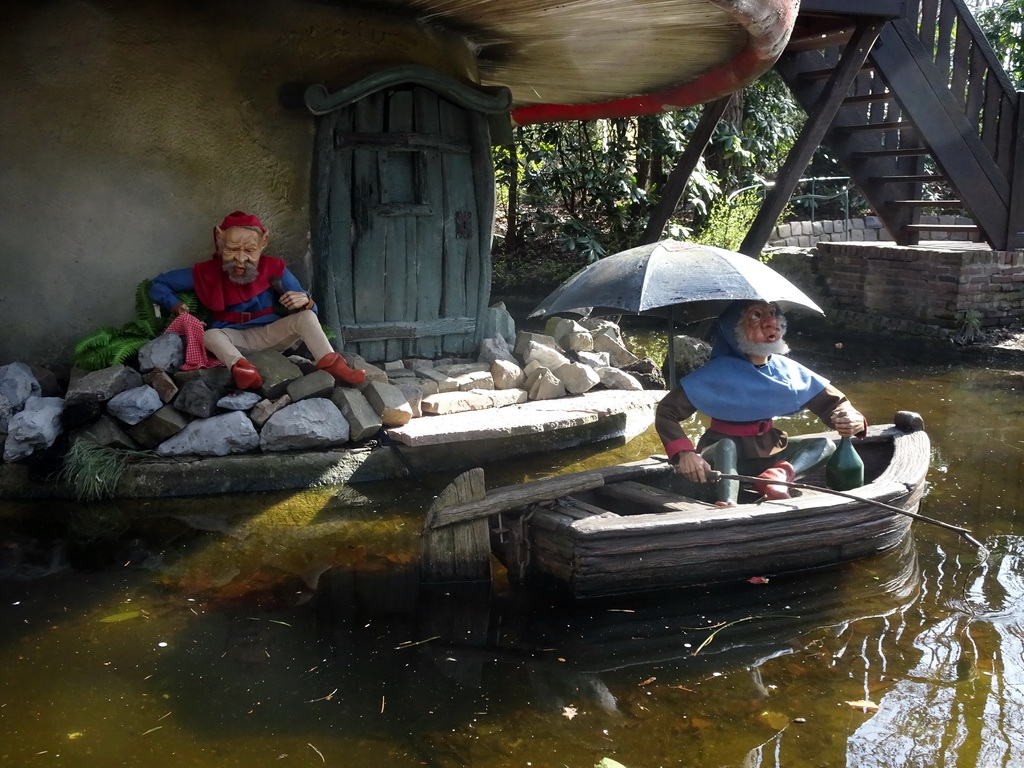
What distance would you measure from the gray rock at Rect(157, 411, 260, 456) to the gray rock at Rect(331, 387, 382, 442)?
0.56 m

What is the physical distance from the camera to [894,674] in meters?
3.38

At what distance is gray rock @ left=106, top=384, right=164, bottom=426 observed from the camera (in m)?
5.43

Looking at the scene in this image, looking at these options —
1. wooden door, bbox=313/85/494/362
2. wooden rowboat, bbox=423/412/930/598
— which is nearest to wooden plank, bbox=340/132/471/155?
wooden door, bbox=313/85/494/362

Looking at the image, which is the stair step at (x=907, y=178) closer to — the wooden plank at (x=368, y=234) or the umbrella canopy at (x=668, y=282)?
the wooden plank at (x=368, y=234)

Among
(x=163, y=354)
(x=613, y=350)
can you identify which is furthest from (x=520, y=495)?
(x=613, y=350)

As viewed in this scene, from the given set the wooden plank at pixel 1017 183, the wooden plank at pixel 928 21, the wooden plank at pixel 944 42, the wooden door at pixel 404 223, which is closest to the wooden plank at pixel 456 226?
the wooden door at pixel 404 223

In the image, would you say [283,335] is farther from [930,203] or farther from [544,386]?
[930,203]

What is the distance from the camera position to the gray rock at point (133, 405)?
5.43 m

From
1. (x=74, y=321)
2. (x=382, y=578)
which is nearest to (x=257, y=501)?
(x=382, y=578)

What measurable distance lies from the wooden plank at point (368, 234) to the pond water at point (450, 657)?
7.23 ft

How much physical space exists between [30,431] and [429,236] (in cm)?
307

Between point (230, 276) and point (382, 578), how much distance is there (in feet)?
8.31

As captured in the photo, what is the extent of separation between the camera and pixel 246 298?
237 inches

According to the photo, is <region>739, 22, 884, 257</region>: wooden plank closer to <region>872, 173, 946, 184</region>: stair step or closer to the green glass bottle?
<region>872, 173, 946, 184</region>: stair step
